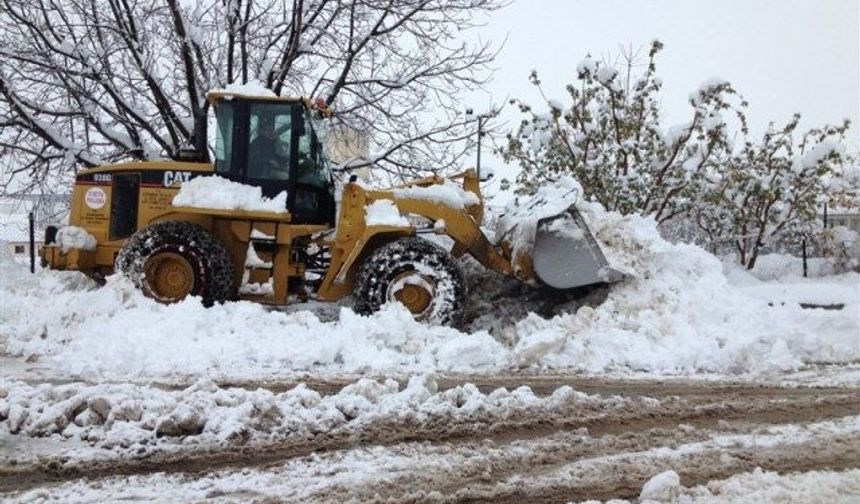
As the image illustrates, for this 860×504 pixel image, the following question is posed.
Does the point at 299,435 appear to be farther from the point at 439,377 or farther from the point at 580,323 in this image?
the point at 580,323

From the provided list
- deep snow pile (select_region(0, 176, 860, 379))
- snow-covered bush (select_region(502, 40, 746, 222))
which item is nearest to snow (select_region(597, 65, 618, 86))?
snow-covered bush (select_region(502, 40, 746, 222))

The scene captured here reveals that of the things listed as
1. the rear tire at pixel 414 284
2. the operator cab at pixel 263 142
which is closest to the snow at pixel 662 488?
the rear tire at pixel 414 284

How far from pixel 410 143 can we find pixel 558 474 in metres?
9.44

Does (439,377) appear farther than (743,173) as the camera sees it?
No

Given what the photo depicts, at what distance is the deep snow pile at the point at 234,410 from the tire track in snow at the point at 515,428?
110mm

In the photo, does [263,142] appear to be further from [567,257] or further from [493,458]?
[493,458]

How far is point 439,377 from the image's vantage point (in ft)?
19.1

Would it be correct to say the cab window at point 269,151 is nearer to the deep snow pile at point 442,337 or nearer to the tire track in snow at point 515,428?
the deep snow pile at point 442,337

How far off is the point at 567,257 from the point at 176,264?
405 cm

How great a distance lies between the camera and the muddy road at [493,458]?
3506 millimetres

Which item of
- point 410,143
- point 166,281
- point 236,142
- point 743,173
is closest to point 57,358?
point 166,281

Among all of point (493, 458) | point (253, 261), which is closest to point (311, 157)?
point (253, 261)

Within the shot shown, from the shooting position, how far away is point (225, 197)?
784 cm

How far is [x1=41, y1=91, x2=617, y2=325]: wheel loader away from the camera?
7.54 metres
